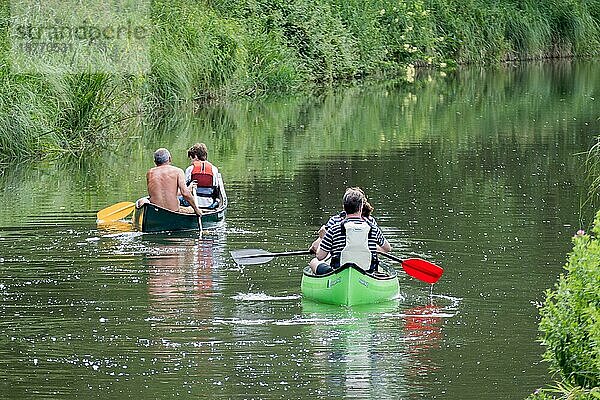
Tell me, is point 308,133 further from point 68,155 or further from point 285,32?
point 285,32

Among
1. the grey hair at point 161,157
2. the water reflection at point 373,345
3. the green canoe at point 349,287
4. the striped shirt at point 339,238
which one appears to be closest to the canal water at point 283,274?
the water reflection at point 373,345

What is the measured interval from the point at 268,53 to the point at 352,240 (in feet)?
95.0

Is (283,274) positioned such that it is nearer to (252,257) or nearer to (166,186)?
(252,257)

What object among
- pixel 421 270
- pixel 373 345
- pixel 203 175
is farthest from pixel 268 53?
pixel 373 345

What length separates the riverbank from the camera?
25.9m

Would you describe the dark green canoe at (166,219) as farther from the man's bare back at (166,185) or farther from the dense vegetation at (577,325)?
the dense vegetation at (577,325)

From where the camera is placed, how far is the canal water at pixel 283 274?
10.2 metres

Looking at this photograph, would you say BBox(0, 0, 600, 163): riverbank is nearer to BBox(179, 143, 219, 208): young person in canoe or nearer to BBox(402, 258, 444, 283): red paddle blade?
BBox(179, 143, 219, 208): young person in canoe

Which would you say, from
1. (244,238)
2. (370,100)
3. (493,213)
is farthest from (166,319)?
(370,100)

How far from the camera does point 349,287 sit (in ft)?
41.0

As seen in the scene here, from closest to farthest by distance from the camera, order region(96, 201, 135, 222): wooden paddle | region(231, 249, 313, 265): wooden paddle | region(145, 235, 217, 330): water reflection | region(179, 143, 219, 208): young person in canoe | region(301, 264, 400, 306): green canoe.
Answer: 1. region(145, 235, 217, 330): water reflection
2. region(301, 264, 400, 306): green canoe
3. region(231, 249, 313, 265): wooden paddle
4. region(96, 201, 135, 222): wooden paddle
5. region(179, 143, 219, 208): young person in canoe

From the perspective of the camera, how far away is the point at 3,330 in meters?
11.7

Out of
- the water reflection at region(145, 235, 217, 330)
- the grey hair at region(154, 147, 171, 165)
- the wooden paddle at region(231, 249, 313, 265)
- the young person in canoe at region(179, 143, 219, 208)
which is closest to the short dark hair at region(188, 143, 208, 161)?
the young person in canoe at region(179, 143, 219, 208)

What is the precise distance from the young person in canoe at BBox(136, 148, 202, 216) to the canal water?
1.49ft
